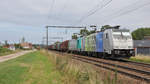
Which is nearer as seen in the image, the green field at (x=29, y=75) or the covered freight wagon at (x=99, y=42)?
the green field at (x=29, y=75)

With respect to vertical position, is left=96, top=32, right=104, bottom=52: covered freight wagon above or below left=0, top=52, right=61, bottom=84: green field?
above

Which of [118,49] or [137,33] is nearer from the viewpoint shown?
[118,49]

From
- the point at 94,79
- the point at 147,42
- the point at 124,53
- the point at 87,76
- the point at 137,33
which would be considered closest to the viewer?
the point at 94,79

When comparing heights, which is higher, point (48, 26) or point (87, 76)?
point (48, 26)

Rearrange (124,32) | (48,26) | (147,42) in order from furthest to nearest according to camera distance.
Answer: (147,42) → (48,26) → (124,32)

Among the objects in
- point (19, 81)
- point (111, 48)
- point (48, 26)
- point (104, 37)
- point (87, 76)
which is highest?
point (48, 26)

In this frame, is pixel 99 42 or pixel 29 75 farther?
pixel 99 42

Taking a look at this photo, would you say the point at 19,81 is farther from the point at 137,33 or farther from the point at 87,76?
the point at 137,33

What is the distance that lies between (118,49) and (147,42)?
40.3 metres

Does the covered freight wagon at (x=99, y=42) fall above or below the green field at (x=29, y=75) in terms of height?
above

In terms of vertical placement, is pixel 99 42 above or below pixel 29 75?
above

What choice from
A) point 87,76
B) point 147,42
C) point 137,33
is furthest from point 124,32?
point 137,33

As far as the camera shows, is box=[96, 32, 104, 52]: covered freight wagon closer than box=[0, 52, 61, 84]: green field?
No

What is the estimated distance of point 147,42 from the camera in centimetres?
5072
